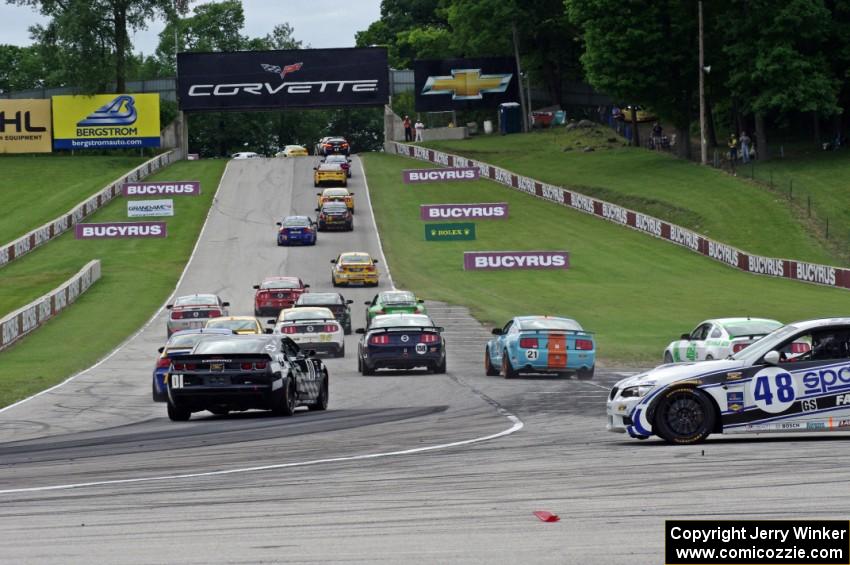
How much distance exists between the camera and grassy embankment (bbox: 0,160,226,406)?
3353cm

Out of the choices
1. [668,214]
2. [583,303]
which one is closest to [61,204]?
[668,214]

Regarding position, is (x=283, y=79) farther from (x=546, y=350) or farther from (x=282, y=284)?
(x=546, y=350)

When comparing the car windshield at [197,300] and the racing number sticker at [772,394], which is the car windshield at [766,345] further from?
the car windshield at [197,300]

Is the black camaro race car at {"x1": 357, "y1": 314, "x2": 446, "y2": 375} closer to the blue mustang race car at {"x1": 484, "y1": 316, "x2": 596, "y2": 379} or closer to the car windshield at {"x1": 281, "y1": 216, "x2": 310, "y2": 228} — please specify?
the blue mustang race car at {"x1": 484, "y1": 316, "x2": 596, "y2": 379}

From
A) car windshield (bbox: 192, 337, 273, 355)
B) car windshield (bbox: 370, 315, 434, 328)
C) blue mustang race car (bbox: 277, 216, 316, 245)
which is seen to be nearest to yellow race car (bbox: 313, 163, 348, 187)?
blue mustang race car (bbox: 277, 216, 316, 245)

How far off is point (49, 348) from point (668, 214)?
41.8 m

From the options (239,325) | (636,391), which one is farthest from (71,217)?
(636,391)

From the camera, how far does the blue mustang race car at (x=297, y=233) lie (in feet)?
222

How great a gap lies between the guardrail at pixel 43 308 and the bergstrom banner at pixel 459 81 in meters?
47.2

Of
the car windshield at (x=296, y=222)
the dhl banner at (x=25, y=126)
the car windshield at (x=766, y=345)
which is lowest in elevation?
the car windshield at (x=766, y=345)

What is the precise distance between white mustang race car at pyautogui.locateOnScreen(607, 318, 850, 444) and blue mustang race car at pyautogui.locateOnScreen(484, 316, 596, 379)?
39.8 feet

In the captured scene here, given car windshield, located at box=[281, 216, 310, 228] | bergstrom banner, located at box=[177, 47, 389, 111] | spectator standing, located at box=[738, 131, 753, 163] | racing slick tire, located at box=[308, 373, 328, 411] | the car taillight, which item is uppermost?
bergstrom banner, located at box=[177, 47, 389, 111]

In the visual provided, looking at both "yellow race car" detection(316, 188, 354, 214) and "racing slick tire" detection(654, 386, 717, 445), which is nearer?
"racing slick tire" detection(654, 386, 717, 445)

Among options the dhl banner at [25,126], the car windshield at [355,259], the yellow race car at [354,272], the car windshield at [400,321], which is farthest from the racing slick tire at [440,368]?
the dhl banner at [25,126]
